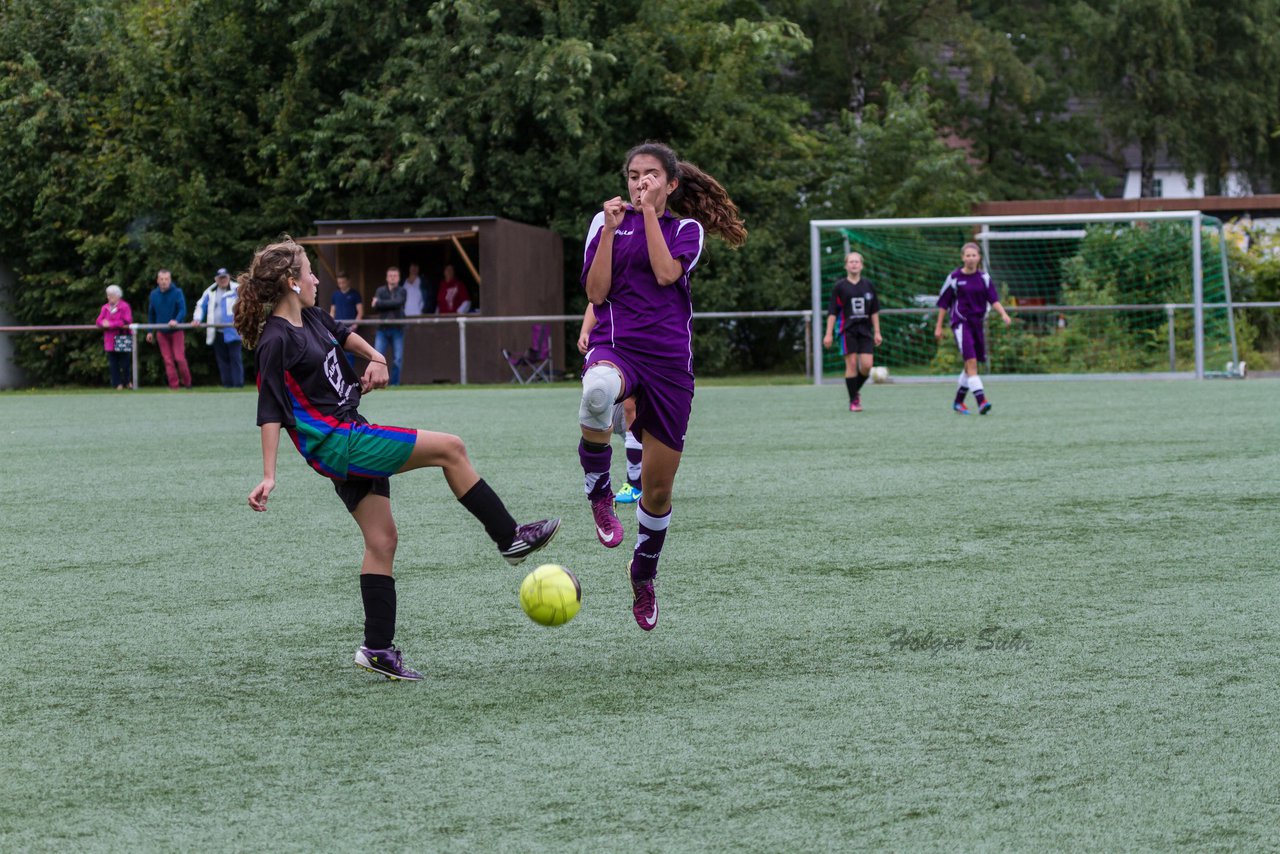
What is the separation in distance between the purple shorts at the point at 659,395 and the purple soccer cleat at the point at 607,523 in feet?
5.70

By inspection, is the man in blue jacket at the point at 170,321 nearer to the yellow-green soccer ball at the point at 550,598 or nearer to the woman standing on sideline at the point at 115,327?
the woman standing on sideline at the point at 115,327

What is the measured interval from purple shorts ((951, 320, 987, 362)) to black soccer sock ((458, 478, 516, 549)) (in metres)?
12.0

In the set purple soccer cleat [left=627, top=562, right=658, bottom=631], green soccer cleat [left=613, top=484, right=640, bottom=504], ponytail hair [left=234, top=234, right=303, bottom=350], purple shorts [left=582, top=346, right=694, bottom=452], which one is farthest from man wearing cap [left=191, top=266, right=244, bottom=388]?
ponytail hair [left=234, top=234, right=303, bottom=350]

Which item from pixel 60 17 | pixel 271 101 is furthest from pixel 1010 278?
pixel 60 17

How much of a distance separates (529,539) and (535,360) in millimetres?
21289

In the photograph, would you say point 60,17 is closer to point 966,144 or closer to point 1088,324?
point 1088,324

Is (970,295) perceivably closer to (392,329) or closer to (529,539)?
(392,329)

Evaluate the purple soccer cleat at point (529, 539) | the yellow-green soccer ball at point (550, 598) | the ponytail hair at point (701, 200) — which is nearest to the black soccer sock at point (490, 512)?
the purple soccer cleat at point (529, 539)

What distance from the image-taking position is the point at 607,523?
772cm

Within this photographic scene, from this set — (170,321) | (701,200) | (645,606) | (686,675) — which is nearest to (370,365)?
(645,606)

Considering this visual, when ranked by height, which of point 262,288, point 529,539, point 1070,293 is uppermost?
point 1070,293

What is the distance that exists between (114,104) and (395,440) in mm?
28106

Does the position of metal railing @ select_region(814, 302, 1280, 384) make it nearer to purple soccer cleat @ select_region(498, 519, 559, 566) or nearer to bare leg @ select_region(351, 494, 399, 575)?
purple soccer cleat @ select_region(498, 519, 559, 566)

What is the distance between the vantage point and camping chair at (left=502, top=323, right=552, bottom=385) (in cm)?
2609
